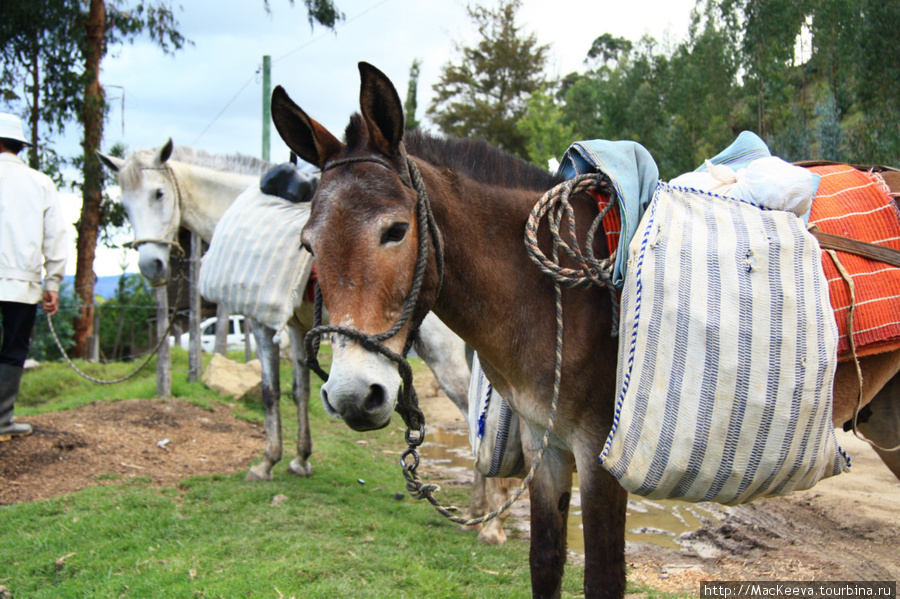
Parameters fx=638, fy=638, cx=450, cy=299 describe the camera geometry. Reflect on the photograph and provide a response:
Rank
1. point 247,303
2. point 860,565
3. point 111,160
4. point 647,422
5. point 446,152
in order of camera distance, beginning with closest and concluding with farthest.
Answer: point 647,422
point 446,152
point 860,565
point 247,303
point 111,160

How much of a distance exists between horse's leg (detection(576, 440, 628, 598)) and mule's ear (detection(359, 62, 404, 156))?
1178 mm

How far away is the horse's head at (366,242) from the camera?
68.9 inches

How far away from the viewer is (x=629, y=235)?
82.2 inches

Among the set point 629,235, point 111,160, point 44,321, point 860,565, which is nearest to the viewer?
point 629,235

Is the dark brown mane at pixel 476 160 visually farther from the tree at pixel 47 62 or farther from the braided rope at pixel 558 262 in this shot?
the tree at pixel 47 62

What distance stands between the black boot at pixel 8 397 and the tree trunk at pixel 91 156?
7222 millimetres

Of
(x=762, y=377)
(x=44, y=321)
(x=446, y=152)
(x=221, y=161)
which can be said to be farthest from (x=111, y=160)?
(x=44, y=321)

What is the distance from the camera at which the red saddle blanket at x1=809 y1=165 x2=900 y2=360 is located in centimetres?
210

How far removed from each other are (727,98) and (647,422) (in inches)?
757

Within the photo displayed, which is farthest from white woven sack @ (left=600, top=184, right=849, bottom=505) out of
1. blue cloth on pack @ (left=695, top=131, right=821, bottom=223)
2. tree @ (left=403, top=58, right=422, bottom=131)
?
tree @ (left=403, top=58, right=422, bottom=131)

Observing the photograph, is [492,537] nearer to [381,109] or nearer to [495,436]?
[495,436]

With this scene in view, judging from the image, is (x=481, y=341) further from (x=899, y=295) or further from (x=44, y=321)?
(x=44, y=321)

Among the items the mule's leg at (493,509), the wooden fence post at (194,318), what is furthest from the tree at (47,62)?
the mule's leg at (493,509)

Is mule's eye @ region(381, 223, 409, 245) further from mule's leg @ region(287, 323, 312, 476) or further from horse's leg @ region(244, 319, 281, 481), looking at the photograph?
mule's leg @ region(287, 323, 312, 476)
